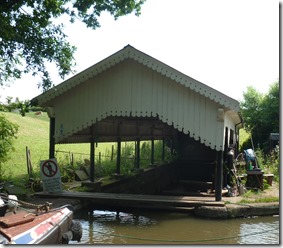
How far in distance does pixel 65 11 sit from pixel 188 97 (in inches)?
277

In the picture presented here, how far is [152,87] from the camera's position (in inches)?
456

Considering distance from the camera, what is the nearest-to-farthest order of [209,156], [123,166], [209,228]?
1. [209,228]
2. [123,166]
3. [209,156]

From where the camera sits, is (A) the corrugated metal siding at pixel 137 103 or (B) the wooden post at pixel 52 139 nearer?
(A) the corrugated metal siding at pixel 137 103

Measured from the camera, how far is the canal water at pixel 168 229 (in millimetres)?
8344

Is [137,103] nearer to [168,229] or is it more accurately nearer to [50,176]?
[50,176]

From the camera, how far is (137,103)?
11.7m

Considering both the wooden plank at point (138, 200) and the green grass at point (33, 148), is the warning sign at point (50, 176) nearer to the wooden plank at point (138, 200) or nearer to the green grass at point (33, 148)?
the wooden plank at point (138, 200)

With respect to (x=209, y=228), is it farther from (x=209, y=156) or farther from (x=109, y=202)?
(x=209, y=156)

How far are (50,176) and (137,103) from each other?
11.6 feet

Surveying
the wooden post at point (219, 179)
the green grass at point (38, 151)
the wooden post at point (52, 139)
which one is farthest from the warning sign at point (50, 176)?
the wooden post at point (219, 179)

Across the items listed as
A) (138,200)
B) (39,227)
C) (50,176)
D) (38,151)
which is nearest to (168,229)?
(138,200)

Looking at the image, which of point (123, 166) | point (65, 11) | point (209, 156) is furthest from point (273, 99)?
point (65, 11)

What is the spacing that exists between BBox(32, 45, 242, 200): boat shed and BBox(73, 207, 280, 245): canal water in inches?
59.4

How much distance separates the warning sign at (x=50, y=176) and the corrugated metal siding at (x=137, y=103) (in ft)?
4.33
